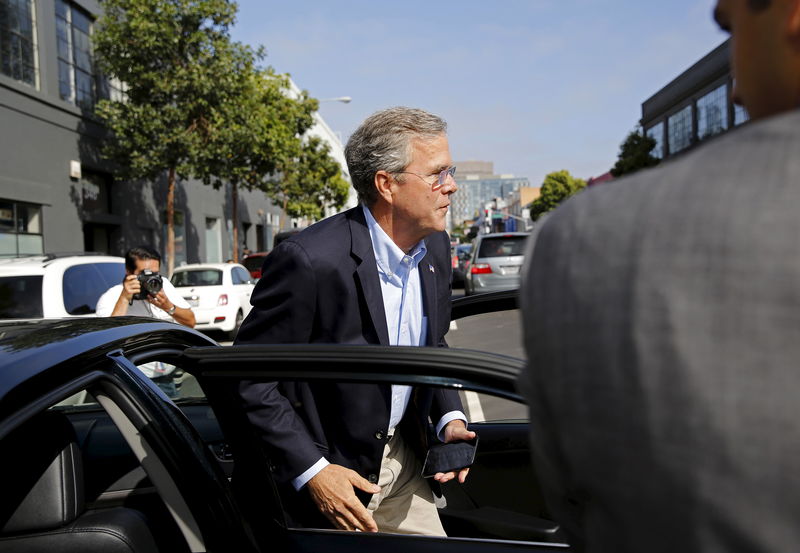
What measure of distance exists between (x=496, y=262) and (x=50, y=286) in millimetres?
12233

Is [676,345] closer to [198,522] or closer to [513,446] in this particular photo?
[198,522]

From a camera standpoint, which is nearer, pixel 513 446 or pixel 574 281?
pixel 574 281

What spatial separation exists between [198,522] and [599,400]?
1305mm

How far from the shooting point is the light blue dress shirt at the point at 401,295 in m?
2.25

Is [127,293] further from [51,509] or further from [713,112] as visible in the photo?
[713,112]

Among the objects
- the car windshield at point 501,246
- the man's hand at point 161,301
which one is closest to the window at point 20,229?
the car windshield at point 501,246

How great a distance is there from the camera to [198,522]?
68.3 inches

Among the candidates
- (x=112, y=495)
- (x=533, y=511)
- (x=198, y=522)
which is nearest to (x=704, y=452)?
(x=198, y=522)

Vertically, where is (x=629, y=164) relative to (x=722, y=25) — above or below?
above

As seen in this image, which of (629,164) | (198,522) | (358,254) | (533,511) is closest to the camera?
(198,522)

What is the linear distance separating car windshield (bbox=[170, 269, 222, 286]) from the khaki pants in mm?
11575

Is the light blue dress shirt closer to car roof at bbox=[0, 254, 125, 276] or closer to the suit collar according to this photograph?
the suit collar

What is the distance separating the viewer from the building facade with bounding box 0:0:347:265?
647 inches

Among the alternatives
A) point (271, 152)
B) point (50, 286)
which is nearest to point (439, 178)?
point (50, 286)
